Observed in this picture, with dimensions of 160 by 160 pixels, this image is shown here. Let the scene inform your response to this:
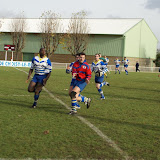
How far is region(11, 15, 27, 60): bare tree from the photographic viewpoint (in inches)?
2248

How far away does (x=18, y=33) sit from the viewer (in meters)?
57.3

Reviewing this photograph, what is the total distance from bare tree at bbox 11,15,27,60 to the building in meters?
1.17

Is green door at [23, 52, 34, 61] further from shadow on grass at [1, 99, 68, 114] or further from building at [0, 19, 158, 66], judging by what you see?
shadow on grass at [1, 99, 68, 114]

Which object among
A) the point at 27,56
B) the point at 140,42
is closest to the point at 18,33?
the point at 27,56

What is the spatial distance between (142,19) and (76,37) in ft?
46.3

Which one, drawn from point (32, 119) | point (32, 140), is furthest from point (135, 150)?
point (32, 119)

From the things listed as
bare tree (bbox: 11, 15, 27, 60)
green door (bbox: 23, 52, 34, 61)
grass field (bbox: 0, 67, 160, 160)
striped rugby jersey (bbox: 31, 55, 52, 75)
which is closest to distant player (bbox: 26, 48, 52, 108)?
striped rugby jersey (bbox: 31, 55, 52, 75)

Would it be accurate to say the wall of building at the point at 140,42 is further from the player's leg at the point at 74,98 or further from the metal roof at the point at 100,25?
the player's leg at the point at 74,98

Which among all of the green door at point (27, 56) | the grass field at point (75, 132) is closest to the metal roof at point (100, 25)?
the green door at point (27, 56)

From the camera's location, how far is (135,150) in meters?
5.03

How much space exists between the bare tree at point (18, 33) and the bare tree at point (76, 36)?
28.2 ft

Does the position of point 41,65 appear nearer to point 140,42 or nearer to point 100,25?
point 100,25

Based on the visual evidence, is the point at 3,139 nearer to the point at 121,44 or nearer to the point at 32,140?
the point at 32,140

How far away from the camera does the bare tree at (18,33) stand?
57094 millimetres
